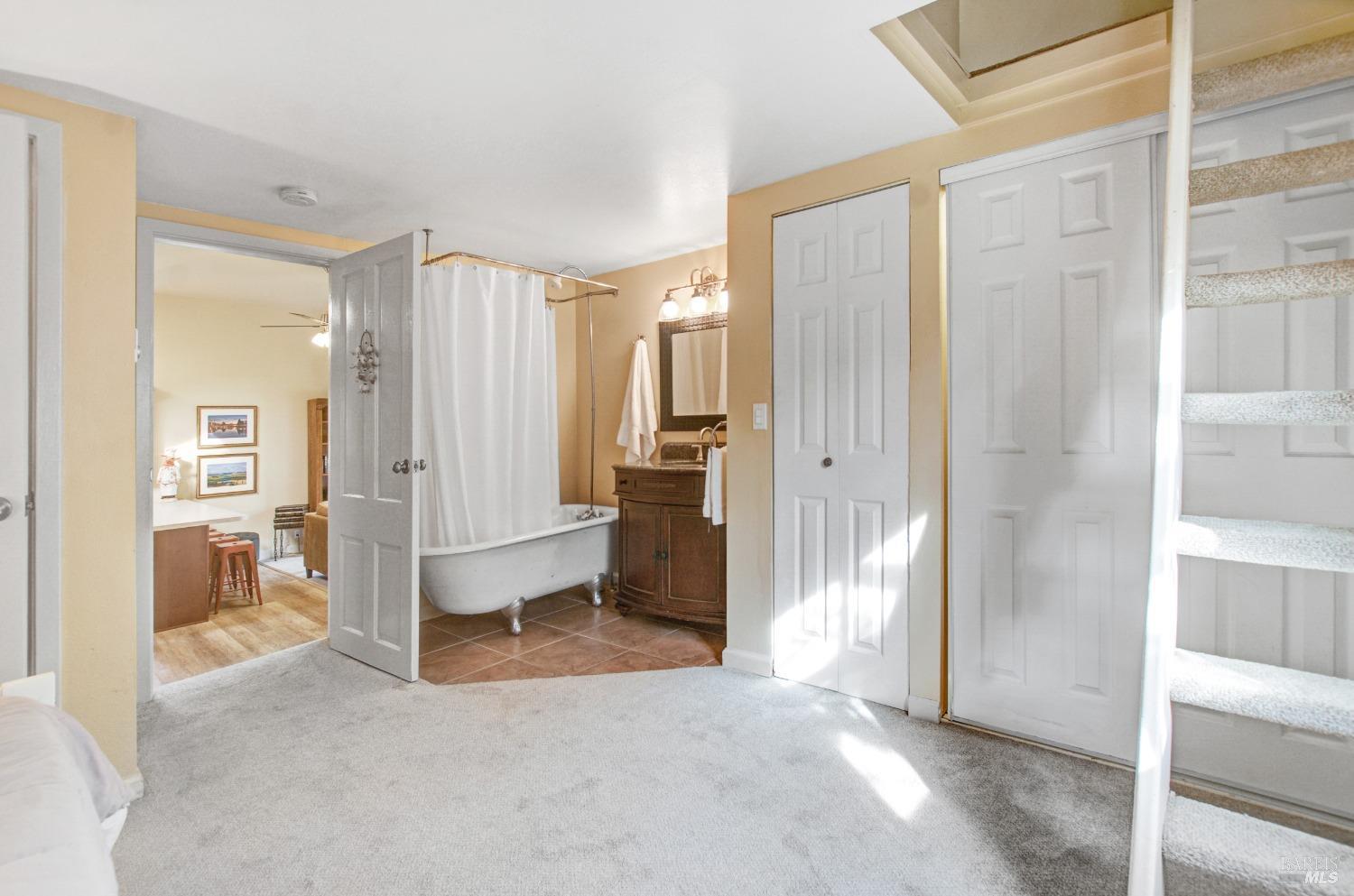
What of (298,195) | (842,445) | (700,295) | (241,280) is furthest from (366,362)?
(241,280)

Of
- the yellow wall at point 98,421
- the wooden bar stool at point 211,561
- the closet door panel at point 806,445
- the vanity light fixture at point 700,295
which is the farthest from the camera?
the wooden bar stool at point 211,561

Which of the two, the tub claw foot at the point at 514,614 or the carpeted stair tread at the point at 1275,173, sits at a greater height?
the carpeted stair tread at the point at 1275,173

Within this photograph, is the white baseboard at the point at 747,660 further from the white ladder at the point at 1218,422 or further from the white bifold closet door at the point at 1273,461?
the white ladder at the point at 1218,422

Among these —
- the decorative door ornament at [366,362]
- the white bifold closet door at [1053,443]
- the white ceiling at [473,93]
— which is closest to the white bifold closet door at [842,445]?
the white bifold closet door at [1053,443]

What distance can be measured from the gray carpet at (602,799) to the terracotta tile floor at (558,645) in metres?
0.29

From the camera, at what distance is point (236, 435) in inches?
236

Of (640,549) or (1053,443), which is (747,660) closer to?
(640,549)

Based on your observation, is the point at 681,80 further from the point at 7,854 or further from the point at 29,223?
the point at 7,854

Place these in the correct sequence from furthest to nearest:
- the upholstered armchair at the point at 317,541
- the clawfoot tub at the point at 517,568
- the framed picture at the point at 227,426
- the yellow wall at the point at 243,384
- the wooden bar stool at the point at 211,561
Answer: the framed picture at the point at 227,426 → the yellow wall at the point at 243,384 → the upholstered armchair at the point at 317,541 → the wooden bar stool at the point at 211,561 → the clawfoot tub at the point at 517,568

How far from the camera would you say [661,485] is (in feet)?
12.2

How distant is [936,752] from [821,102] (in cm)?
230

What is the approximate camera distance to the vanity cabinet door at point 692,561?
3.57 meters

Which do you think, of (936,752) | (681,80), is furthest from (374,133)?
(936,752)

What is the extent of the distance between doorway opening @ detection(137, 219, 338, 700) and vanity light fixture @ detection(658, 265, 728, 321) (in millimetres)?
2046
